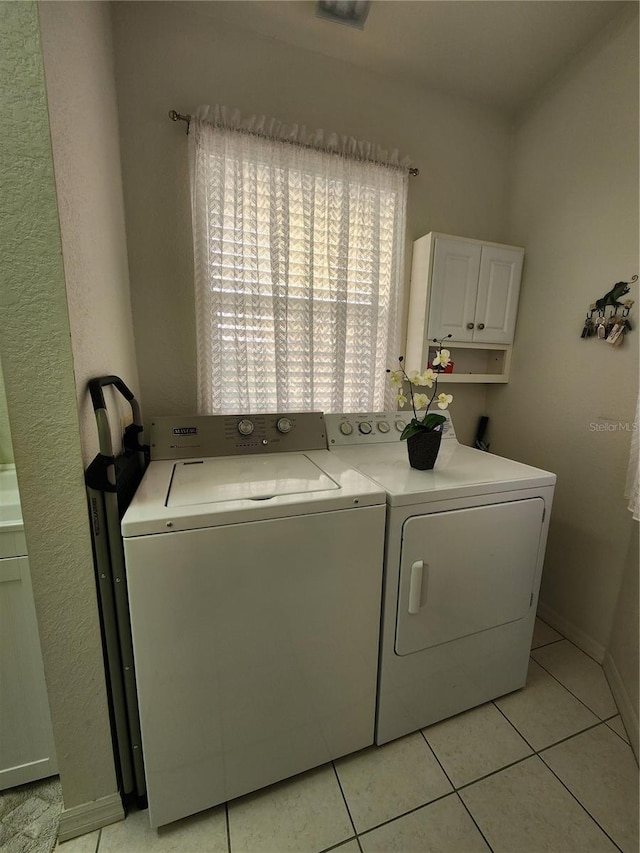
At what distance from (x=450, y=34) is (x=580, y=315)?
1.41 metres

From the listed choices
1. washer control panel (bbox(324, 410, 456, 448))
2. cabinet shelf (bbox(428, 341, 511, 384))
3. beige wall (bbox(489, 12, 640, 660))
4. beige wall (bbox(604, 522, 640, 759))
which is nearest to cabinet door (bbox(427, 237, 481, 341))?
cabinet shelf (bbox(428, 341, 511, 384))

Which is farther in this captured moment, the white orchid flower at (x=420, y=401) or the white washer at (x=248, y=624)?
the white orchid flower at (x=420, y=401)

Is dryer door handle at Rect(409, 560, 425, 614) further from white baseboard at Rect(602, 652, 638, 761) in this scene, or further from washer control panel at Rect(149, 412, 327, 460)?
white baseboard at Rect(602, 652, 638, 761)

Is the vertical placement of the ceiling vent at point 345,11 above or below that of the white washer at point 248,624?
above

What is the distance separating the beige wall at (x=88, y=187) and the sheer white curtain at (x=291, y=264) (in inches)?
13.5

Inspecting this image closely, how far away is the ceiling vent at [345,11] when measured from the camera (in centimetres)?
137

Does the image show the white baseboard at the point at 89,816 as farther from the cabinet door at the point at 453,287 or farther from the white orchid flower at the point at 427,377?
the cabinet door at the point at 453,287

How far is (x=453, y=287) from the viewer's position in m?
1.83

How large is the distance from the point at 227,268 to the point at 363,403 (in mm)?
969

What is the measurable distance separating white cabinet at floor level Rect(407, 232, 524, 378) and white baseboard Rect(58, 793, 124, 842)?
2.07m

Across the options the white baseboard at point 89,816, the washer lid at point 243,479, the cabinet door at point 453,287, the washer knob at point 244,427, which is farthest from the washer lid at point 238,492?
the cabinet door at point 453,287

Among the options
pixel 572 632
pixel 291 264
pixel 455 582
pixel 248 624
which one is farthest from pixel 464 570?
pixel 291 264

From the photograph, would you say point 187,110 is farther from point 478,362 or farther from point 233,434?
point 478,362

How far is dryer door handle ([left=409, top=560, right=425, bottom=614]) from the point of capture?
3.60 ft
